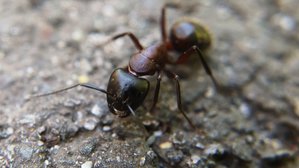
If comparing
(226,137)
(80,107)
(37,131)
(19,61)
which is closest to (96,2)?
(19,61)

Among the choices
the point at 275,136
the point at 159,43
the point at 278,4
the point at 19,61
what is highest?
the point at 278,4

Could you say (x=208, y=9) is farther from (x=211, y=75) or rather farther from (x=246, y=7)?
(x=211, y=75)

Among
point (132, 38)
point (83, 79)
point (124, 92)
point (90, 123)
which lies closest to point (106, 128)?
point (90, 123)

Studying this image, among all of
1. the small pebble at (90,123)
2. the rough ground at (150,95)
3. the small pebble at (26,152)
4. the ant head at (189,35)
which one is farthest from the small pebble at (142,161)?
the ant head at (189,35)

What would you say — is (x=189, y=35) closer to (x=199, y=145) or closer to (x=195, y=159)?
(x=199, y=145)

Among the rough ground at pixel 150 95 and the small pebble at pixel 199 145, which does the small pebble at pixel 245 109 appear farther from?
the small pebble at pixel 199 145

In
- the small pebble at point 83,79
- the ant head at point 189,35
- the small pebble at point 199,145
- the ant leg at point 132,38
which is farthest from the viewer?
the ant head at point 189,35

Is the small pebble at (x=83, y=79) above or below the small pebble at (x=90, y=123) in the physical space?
above
